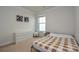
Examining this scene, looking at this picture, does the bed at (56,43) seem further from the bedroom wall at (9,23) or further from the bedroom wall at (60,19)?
the bedroom wall at (9,23)

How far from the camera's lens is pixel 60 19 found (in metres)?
1.26

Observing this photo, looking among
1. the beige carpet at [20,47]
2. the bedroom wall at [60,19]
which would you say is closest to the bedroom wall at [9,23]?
the beige carpet at [20,47]

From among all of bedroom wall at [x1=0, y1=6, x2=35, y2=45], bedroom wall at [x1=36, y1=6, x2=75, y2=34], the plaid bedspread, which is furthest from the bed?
bedroom wall at [x1=0, y1=6, x2=35, y2=45]

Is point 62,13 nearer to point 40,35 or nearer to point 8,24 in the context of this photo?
point 40,35

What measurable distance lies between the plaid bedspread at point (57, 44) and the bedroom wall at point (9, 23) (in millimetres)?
437

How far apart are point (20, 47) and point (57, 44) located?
699 millimetres

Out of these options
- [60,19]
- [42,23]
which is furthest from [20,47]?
[60,19]

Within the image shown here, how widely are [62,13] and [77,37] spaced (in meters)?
0.51

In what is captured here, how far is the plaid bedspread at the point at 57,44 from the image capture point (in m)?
1.07

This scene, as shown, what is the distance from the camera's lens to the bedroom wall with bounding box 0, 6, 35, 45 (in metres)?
1.10

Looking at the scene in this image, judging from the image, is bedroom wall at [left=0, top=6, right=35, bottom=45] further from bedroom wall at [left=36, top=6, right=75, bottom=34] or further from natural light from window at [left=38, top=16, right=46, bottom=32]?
bedroom wall at [left=36, top=6, right=75, bottom=34]

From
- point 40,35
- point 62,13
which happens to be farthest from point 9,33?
point 62,13
